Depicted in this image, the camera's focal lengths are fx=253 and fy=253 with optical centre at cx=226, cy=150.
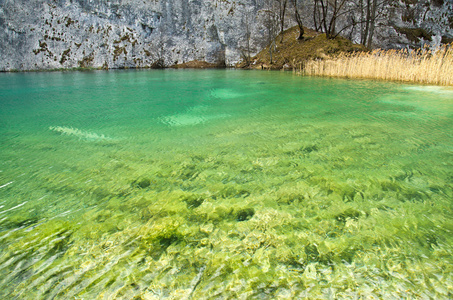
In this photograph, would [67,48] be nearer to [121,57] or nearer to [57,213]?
[121,57]

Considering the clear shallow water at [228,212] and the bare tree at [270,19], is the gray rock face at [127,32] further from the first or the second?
the clear shallow water at [228,212]

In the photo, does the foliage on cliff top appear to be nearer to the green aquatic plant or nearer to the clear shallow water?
the clear shallow water

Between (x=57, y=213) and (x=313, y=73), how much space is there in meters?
14.6

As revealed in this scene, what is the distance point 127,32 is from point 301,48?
23307mm

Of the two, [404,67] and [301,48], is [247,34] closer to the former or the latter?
[301,48]

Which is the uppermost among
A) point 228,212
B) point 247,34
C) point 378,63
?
point 247,34

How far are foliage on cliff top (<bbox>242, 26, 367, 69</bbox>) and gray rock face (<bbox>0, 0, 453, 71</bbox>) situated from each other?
4.77 metres

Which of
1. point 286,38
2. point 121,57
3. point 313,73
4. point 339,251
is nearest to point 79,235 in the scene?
point 339,251

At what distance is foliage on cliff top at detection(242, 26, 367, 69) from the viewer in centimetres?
1781

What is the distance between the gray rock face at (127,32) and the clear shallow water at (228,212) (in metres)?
30.4

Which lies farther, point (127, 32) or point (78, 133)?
point (127, 32)

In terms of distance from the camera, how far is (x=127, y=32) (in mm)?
33031

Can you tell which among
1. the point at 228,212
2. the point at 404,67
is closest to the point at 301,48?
the point at 404,67

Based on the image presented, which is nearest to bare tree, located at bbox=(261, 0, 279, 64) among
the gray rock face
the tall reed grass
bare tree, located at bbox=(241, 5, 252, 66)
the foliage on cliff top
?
the gray rock face
